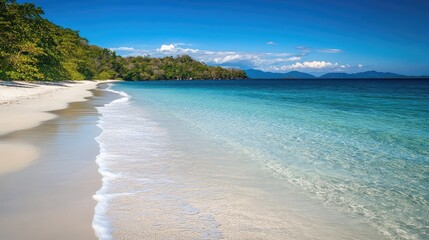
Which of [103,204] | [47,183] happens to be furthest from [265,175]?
[47,183]

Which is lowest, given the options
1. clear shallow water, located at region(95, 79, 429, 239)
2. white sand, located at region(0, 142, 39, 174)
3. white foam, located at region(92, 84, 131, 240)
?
clear shallow water, located at region(95, 79, 429, 239)

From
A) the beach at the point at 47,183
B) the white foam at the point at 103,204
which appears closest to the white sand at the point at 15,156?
the beach at the point at 47,183

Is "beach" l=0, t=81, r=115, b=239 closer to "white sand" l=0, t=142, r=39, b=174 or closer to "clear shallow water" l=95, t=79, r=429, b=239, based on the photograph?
"white sand" l=0, t=142, r=39, b=174

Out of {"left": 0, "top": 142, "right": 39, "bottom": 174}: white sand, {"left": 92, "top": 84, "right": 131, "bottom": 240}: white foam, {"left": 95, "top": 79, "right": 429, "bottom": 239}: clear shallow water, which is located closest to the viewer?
{"left": 92, "top": 84, "right": 131, "bottom": 240}: white foam

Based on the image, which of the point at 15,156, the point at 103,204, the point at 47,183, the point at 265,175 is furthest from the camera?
the point at 15,156

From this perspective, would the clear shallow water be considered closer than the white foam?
No

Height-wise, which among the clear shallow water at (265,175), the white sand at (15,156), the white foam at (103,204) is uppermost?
the white sand at (15,156)

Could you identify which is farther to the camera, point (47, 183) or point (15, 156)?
point (15, 156)

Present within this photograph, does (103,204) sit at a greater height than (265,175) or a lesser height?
greater

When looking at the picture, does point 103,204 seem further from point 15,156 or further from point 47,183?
point 15,156

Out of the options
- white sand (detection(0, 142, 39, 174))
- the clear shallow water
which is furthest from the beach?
the clear shallow water

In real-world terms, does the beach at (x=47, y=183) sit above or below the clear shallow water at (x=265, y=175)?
above

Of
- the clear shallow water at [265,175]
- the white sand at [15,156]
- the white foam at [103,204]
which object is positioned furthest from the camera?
the white sand at [15,156]

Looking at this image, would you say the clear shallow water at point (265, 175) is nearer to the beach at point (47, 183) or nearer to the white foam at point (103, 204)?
the white foam at point (103, 204)
